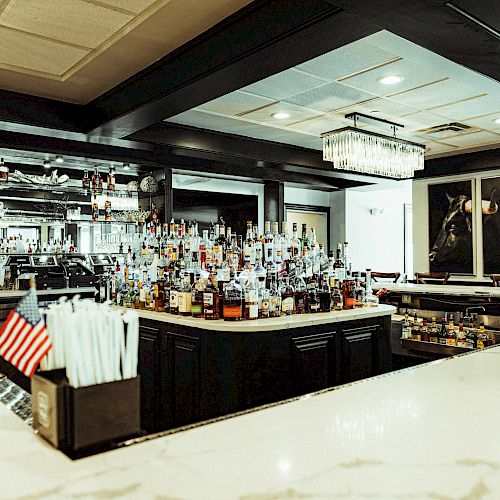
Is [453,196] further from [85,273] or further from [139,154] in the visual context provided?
[85,273]

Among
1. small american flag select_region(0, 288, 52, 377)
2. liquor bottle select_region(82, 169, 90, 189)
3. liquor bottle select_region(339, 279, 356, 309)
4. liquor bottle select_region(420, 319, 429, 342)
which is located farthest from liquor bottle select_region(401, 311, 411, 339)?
liquor bottle select_region(82, 169, 90, 189)

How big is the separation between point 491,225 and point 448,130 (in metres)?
1.76

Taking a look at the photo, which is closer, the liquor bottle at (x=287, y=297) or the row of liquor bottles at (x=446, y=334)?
the liquor bottle at (x=287, y=297)

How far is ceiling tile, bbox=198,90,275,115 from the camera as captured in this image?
471 centimetres

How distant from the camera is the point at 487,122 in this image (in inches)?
225

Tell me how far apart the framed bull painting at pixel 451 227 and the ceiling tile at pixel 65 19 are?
569cm

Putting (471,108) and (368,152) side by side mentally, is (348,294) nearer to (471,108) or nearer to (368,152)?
(368,152)

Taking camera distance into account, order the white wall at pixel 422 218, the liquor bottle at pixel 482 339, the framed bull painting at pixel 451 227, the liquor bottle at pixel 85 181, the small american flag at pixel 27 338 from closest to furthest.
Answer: the small american flag at pixel 27 338
the liquor bottle at pixel 482 339
the liquor bottle at pixel 85 181
the framed bull painting at pixel 451 227
the white wall at pixel 422 218

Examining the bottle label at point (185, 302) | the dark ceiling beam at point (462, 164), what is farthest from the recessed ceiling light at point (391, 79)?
the dark ceiling beam at point (462, 164)

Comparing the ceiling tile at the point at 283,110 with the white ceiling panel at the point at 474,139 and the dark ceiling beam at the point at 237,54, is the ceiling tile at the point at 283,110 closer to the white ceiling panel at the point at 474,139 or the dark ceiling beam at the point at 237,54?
the dark ceiling beam at the point at 237,54

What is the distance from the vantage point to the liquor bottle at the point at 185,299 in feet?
11.0

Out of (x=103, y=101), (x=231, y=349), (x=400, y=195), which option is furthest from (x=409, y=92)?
(x=400, y=195)

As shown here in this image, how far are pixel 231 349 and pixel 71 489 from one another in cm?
208

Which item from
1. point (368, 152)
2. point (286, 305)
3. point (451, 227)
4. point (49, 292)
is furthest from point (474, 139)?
point (49, 292)
